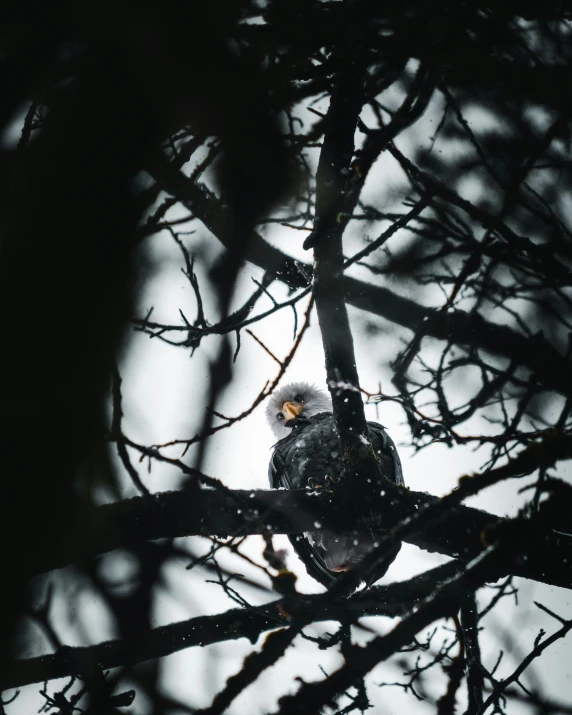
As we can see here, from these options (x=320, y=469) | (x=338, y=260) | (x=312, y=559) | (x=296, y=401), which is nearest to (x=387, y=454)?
(x=320, y=469)

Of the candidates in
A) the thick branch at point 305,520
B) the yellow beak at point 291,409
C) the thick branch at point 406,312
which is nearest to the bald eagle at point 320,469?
the yellow beak at point 291,409

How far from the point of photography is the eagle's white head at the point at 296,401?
17.4 ft

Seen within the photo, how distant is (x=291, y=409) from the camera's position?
5000mm

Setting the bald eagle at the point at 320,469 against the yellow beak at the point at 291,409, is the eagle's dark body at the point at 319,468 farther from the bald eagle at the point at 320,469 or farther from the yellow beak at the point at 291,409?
the yellow beak at the point at 291,409

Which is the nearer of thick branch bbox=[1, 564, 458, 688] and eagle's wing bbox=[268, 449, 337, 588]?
thick branch bbox=[1, 564, 458, 688]

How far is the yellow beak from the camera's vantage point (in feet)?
16.3

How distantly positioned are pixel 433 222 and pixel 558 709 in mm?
1989

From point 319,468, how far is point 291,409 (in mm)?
1423

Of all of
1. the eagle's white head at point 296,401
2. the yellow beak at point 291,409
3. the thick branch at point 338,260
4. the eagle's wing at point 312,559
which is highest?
the eagle's white head at point 296,401

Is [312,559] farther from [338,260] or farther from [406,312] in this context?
[338,260]

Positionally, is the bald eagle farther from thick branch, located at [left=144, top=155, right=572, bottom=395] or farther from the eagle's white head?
thick branch, located at [left=144, top=155, right=572, bottom=395]

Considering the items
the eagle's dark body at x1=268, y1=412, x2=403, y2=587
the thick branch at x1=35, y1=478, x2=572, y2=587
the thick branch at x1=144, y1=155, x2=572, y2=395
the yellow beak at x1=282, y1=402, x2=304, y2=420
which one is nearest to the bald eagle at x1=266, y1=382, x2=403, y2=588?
the eagle's dark body at x1=268, y1=412, x2=403, y2=587

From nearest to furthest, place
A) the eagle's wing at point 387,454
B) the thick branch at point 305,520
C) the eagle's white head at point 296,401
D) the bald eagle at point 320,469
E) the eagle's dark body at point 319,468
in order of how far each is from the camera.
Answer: the thick branch at point 305,520
the bald eagle at point 320,469
the eagle's dark body at point 319,468
the eagle's wing at point 387,454
the eagle's white head at point 296,401

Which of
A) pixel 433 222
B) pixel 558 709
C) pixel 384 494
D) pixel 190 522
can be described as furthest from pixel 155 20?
pixel 558 709
